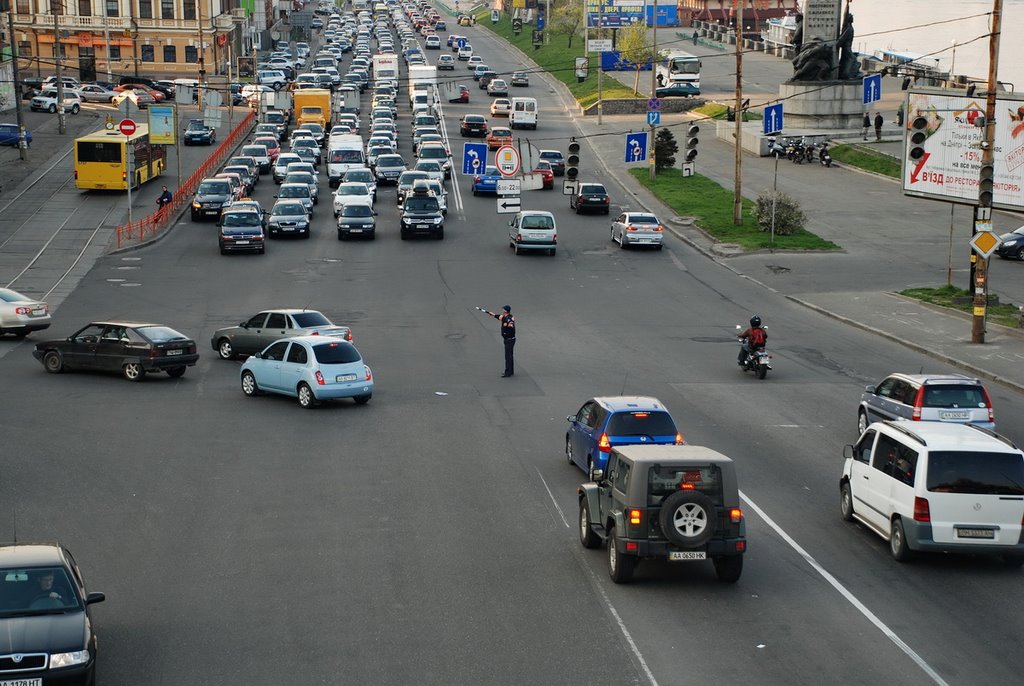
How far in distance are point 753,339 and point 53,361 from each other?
1611 cm

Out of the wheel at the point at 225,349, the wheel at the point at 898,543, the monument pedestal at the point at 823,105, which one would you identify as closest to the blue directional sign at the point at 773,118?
the monument pedestal at the point at 823,105

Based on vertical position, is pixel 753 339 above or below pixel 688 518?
below

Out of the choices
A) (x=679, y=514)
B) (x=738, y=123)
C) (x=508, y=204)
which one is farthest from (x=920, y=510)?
(x=738, y=123)

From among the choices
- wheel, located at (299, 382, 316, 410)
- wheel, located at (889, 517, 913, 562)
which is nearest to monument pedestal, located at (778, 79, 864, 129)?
wheel, located at (299, 382, 316, 410)

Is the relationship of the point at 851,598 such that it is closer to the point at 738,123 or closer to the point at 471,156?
→ the point at 471,156

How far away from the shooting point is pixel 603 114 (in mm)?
96438

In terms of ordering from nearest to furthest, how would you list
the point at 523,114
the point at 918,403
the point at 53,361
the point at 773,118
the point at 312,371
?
the point at 918,403 < the point at 312,371 < the point at 53,361 < the point at 773,118 < the point at 523,114

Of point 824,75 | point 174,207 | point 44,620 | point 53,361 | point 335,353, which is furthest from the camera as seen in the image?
point 824,75

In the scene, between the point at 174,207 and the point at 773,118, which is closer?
the point at 773,118

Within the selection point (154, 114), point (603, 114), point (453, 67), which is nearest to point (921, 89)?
point (154, 114)

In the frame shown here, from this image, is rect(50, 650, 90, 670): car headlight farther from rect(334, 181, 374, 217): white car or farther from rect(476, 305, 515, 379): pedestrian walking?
rect(334, 181, 374, 217): white car

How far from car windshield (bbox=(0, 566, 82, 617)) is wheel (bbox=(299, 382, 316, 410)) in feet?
46.4

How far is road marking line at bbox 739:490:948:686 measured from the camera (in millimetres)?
13547

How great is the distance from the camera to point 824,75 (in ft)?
245
